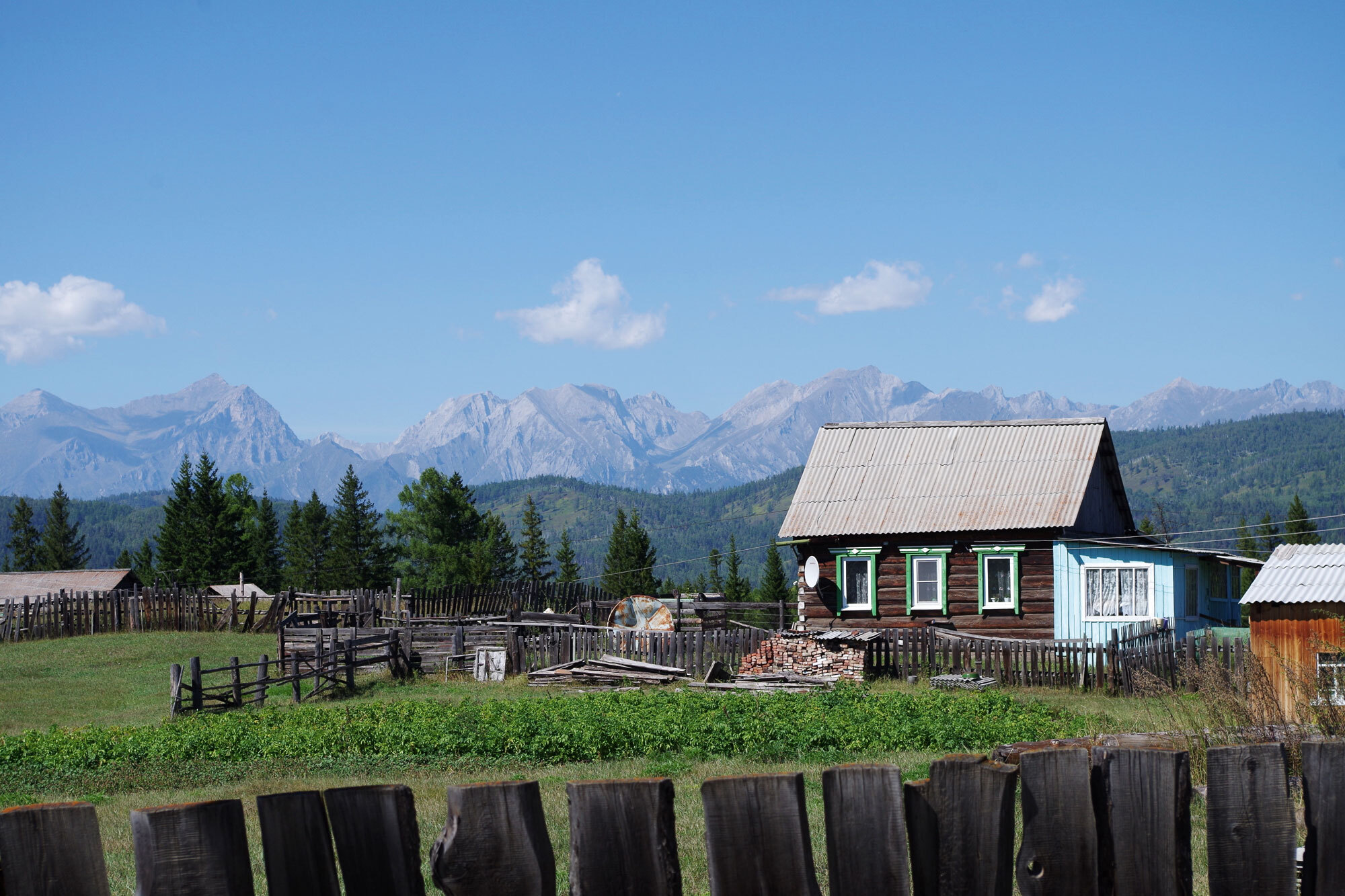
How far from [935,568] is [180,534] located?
2726 inches

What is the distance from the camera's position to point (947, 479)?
35125 millimetres

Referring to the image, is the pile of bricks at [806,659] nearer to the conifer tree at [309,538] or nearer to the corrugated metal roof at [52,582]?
the corrugated metal roof at [52,582]

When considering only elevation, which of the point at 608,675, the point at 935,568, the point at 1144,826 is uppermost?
the point at 1144,826

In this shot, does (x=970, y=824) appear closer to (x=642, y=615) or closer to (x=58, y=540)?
(x=642, y=615)

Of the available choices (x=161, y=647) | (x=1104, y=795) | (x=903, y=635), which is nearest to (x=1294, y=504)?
(x=903, y=635)

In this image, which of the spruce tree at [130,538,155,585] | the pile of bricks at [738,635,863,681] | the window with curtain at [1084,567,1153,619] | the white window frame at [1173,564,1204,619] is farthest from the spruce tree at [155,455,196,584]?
the white window frame at [1173,564,1204,619]

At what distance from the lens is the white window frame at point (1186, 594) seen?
32.1 meters

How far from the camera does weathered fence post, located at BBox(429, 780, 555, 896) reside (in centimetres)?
298

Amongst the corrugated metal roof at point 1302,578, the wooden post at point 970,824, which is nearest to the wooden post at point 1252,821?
the wooden post at point 970,824

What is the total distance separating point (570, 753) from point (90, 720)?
13.5 meters

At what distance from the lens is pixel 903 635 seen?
27.8 metres

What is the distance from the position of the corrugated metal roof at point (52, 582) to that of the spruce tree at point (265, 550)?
32274 millimetres

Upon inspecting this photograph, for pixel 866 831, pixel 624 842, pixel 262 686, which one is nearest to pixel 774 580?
pixel 262 686

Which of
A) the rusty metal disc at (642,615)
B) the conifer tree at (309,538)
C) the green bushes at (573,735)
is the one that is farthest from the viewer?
the conifer tree at (309,538)
